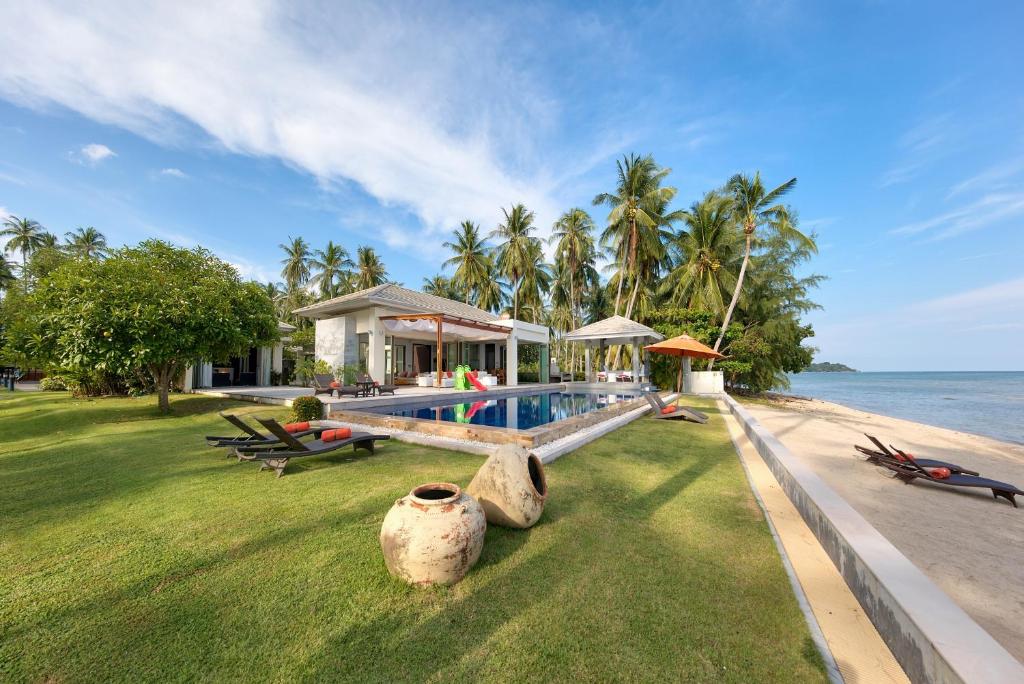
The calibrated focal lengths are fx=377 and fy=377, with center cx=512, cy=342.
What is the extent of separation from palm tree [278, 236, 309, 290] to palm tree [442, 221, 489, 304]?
55.8 ft

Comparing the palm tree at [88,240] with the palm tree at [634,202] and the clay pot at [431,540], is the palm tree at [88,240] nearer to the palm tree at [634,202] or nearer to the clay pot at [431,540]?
the palm tree at [634,202]

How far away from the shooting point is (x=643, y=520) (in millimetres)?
3703

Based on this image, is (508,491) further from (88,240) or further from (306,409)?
(88,240)

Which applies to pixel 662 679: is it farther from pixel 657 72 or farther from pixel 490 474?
pixel 657 72

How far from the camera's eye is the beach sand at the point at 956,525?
2.71 meters

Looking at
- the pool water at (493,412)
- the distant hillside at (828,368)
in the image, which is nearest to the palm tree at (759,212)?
the pool water at (493,412)

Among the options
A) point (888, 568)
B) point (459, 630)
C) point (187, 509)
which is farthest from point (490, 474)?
point (187, 509)

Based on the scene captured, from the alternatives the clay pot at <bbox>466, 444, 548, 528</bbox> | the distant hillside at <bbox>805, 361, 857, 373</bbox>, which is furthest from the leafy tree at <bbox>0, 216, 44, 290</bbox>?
the distant hillside at <bbox>805, 361, 857, 373</bbox>

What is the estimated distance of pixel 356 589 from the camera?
249 cm

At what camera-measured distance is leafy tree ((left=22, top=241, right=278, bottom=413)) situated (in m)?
8.21

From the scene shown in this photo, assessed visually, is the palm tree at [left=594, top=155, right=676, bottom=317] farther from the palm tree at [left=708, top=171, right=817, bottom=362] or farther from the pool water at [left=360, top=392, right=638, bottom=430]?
the pool water at [left=360, top=392, right=638, bottom=430]

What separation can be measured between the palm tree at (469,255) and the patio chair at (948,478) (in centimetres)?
2797

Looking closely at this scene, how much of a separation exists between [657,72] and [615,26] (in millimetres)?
2893

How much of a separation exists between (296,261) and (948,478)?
44.0 meters
